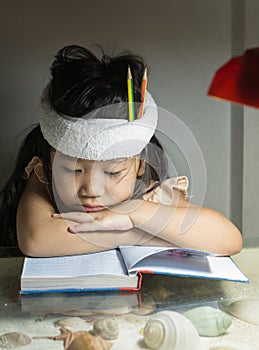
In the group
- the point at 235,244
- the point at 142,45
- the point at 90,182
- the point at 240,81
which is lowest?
the point at 235,244

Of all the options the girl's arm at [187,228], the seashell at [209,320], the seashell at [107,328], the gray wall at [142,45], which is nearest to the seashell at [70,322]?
the seashell at [107,328]

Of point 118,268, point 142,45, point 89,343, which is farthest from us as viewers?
point 142,45

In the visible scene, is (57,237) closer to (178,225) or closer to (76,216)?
(76,216)

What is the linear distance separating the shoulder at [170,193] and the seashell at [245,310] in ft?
0.88

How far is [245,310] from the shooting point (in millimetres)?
841

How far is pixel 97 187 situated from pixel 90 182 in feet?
0.05

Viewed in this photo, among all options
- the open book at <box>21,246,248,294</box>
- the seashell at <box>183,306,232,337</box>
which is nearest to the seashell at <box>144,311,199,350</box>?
the seashell at <box>183,306,232,337</box>

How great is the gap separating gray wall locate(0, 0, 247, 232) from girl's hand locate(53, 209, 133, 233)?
32cm

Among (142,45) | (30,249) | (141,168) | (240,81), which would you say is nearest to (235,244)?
(141,168)

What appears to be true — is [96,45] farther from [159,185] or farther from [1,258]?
[1,258]

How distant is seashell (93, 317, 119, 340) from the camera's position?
2.53 feet

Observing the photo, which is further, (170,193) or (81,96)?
(170,193)

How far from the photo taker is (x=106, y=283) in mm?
904

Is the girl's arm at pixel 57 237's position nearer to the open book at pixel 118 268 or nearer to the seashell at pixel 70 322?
the open book at pixel 118 268
